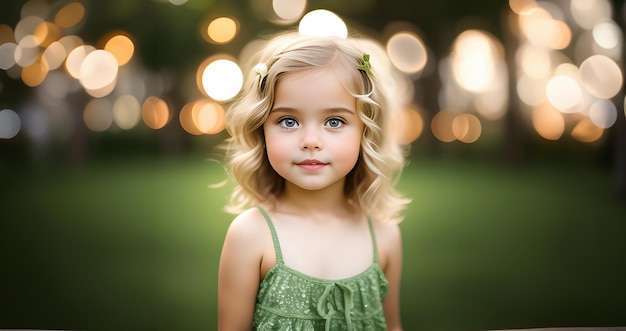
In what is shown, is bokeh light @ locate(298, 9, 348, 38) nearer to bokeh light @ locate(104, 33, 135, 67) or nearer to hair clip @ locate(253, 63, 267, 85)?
hair clip @ locate(253, 63, 267, 85)

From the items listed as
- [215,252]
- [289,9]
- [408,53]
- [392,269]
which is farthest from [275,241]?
[408,53]

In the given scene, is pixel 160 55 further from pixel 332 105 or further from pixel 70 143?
pixel 332 105

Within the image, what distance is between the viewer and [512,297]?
3.21 meters

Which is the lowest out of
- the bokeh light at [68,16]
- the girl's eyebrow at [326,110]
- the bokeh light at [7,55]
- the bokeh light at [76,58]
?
the girl's eyebrow at [326,110]

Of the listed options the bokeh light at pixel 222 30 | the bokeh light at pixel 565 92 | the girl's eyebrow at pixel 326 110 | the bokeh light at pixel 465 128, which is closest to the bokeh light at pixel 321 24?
the girl's eyebrow at pixel 326 110

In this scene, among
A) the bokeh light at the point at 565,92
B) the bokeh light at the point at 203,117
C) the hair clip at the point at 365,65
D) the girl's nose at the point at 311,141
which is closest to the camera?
the girl's nose at the point at 311,141

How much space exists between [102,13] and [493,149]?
360 cm

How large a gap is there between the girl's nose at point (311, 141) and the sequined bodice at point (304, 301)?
0.92 feet

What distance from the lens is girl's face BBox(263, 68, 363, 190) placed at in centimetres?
187

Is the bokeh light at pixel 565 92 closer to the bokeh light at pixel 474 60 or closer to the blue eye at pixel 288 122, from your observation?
the bokeh light at pixel 474 60

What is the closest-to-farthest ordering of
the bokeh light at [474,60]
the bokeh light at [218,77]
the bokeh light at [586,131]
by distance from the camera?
the bokeh light at [218,77], the bokeh light at [474,60], the bokeh light at [586,131]

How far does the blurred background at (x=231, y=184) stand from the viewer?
10.3 feet

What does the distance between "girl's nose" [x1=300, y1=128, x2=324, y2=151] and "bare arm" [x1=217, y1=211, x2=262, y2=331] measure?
297mm

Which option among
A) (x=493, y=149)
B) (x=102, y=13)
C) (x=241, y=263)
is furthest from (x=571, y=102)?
(x=241, y=263)
